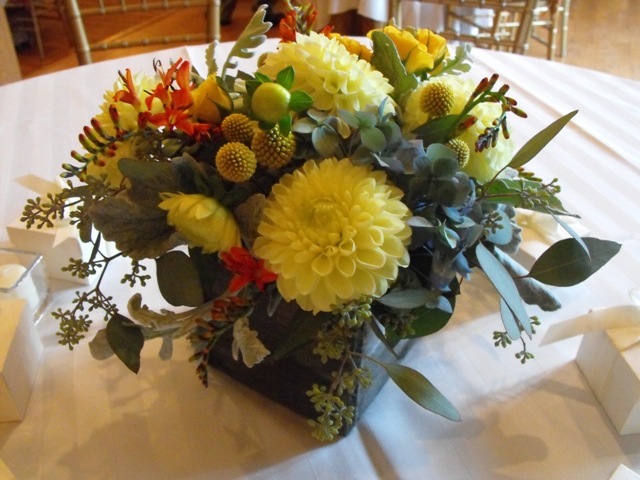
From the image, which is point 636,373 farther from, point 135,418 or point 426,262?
point 135,418

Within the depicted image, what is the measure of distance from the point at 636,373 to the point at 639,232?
1.18 ft

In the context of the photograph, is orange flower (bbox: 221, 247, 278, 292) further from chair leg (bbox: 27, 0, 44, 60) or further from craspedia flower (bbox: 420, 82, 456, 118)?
chair leg (bbox: 27, 0, 44, 60)

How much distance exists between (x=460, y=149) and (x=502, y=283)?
109mm

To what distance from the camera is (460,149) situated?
0.45 meters

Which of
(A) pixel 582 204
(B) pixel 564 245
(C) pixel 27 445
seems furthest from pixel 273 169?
(A) pixel 582 204

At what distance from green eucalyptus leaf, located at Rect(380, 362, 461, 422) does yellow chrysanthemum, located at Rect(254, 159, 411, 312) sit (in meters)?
0.10

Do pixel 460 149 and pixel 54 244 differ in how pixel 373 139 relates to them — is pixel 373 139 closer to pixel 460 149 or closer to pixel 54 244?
pixel 460 149

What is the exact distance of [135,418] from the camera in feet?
1.86

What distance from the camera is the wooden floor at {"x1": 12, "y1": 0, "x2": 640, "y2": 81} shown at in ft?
10.1

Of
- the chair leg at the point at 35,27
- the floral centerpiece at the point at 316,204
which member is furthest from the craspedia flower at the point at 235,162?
the chair leg at the point at 35,27

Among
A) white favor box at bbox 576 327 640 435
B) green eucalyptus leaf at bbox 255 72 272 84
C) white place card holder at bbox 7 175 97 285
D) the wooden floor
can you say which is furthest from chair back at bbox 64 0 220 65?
the wooden floor

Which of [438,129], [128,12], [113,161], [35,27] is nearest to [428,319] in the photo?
[438,129]

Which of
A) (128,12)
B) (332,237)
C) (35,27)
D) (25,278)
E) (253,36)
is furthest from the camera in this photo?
(35,27)

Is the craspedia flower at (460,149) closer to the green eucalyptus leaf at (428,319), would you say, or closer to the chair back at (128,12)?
the green eucalyptus leaf at (428,319)
